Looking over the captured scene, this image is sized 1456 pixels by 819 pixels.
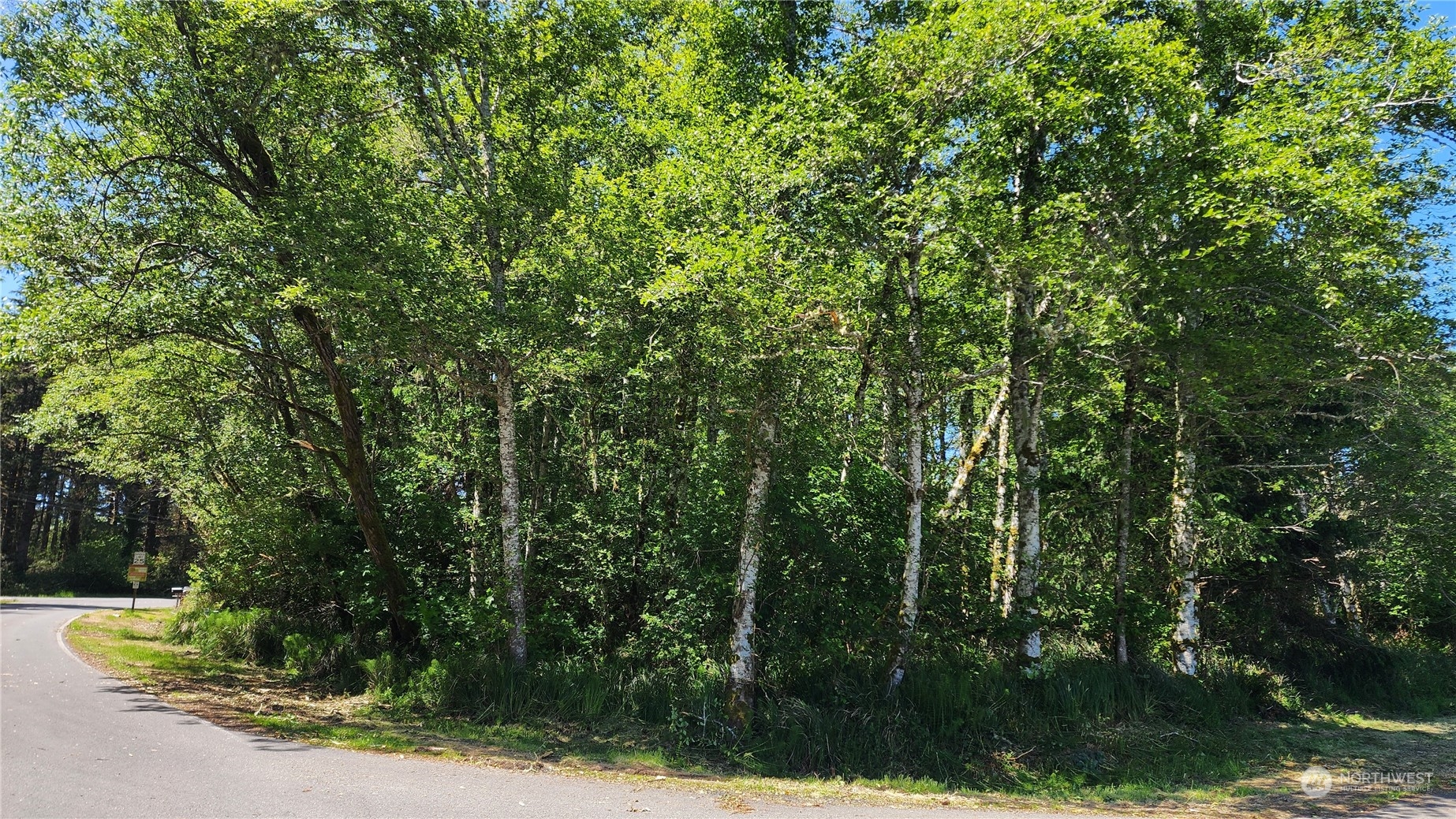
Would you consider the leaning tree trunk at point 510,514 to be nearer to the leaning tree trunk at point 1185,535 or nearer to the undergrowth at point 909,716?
the undergrowth at point 909,716

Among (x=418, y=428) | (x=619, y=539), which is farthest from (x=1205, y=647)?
(x=418, y=428)

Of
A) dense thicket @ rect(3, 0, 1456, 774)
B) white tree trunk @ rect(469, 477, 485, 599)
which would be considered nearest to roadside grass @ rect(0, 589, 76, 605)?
dense thicket @ rect(3, 0, 1456, 774)

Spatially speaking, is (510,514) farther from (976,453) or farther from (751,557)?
(976,453)

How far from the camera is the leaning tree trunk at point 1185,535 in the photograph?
1314 cm

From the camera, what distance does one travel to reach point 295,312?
11625 mm

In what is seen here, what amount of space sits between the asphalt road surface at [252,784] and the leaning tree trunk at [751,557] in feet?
8.25

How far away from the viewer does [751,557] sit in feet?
33.8

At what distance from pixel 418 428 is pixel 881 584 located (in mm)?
8884

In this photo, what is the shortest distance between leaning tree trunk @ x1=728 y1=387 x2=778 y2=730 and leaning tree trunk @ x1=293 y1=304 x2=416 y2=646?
667 cm

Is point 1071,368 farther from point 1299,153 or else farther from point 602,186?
point 602,186

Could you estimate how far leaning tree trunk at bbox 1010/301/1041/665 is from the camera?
35.5 feet

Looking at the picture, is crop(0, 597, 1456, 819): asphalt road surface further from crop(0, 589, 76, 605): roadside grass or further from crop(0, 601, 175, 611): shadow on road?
crop(0, 589, 76, 605): roadside grass

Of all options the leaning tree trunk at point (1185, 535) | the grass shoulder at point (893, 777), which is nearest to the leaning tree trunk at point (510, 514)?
the grass shoulder at point (893, 777)

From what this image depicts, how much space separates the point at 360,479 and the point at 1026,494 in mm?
11209
